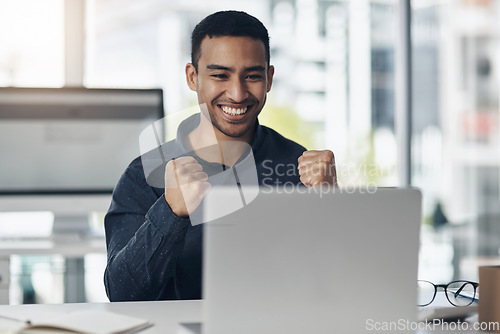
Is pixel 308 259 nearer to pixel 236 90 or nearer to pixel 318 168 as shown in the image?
pixel 318 168

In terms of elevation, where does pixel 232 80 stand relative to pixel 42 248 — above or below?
above

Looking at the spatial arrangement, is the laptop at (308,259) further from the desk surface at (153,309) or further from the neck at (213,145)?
the neck at (213,145)

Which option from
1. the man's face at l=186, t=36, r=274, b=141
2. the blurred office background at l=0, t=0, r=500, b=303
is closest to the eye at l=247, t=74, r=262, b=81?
the man's face at l=186, t=36, r=274, b=141

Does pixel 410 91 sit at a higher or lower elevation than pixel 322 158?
higher

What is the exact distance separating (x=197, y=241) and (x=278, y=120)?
1.80 m

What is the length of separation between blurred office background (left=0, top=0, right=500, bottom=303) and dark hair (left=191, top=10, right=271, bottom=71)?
150cm

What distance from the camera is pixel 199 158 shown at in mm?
1591

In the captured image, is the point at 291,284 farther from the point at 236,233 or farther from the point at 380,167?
the point at 380,167

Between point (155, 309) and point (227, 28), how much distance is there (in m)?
0.76

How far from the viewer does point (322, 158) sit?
1.16 m

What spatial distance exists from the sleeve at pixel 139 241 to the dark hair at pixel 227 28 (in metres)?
0.39

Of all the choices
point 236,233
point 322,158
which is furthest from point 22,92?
point 236,233

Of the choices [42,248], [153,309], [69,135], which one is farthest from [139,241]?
[69,135]

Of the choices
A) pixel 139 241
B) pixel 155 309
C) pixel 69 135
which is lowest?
pixel 155 309
